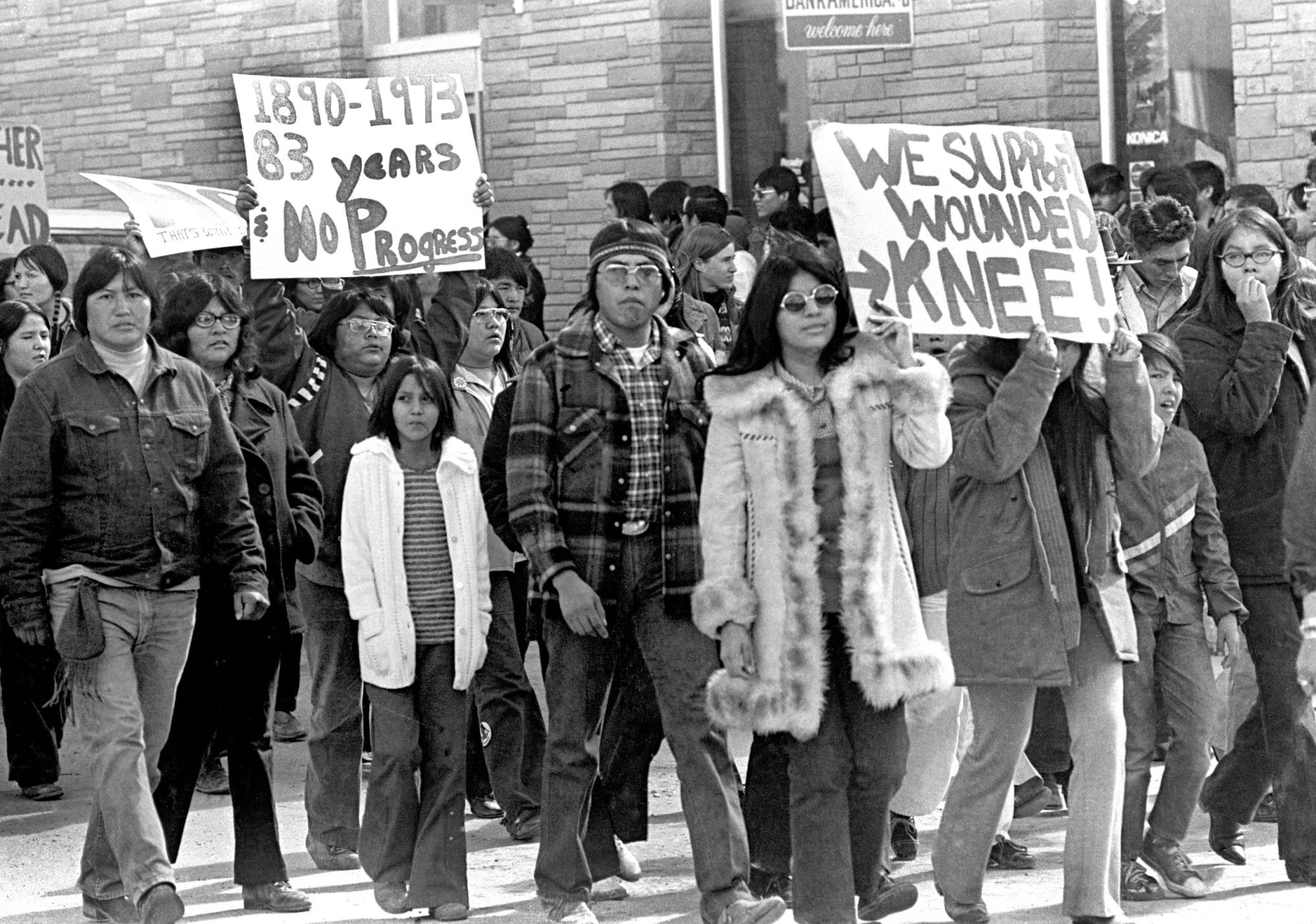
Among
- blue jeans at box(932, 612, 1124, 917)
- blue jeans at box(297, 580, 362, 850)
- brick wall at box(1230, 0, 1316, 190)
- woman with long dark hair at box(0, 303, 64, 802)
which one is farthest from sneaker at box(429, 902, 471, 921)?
brick wall at box(1230, 0, 1316, 190)

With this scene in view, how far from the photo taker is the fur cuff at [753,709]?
233 inches

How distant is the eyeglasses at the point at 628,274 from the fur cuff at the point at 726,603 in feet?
3.23

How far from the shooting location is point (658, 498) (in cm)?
649

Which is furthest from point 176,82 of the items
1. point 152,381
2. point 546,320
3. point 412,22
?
point 152,381

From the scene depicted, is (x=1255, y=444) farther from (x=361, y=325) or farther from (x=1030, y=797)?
(x=361, y=325)

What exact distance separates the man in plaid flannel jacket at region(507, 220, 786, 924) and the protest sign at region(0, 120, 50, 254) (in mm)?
5039

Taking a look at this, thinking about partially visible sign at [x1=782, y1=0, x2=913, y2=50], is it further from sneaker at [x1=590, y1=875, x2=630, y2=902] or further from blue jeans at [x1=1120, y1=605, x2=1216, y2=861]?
sneaker at [x1=590, y1=875, x2=630, y2=902]

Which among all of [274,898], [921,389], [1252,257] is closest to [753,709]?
[921,389]

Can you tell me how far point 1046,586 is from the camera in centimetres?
604

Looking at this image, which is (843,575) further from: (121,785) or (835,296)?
(121,785)

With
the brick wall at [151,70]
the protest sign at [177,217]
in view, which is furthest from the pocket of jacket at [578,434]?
the brick wall at [151,70]

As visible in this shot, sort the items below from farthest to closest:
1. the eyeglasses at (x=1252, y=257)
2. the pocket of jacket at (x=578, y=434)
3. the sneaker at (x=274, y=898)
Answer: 1. the eyeglasses at (x=1252, y=257)
2. the sneaker at (x=274, y=898)
3. the pocket of jacket at (x=578, y=434)

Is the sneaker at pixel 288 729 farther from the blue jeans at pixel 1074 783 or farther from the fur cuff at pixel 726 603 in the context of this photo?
the blue jeans at pixel 1074 783

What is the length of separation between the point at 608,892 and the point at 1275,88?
24.2 feet
